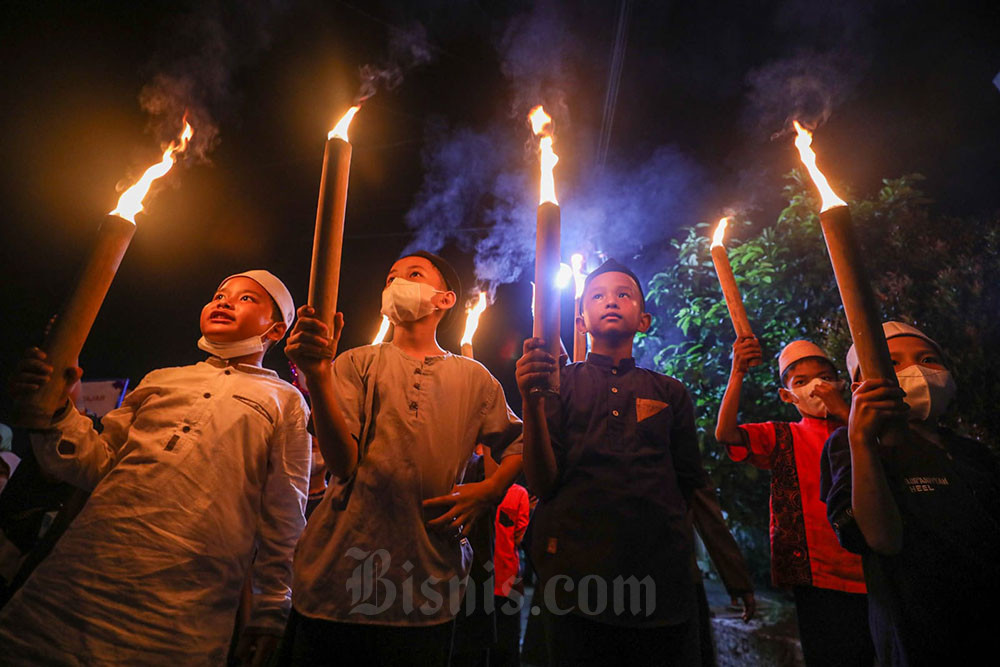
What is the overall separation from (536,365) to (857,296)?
1.30 m

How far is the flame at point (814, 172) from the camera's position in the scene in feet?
6.76

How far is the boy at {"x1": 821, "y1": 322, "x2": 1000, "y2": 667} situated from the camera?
2.01 meters

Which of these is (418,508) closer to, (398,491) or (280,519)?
(398,491)

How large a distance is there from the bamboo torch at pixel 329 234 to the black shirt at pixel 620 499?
4.43 feet

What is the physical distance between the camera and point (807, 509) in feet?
11.9

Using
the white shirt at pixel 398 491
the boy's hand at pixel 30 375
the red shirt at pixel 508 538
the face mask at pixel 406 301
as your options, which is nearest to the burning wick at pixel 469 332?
the face mask at pixel 406 301

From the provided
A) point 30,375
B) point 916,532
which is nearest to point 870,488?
point 916,532

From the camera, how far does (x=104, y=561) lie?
214 centimetres

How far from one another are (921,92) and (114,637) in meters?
11.2

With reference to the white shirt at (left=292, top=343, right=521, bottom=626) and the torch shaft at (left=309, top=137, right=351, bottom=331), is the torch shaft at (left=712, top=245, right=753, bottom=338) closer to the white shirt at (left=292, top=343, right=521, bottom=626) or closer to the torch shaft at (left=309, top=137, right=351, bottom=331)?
the white shirt at (left=292, top=343, right=521, bottom=626)

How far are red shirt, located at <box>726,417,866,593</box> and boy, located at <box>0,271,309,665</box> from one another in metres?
3.38

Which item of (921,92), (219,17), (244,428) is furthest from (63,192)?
(921,92)

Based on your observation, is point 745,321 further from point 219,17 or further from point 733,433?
point 219,17

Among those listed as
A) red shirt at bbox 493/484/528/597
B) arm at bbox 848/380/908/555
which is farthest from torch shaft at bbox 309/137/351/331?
red shirt at bbox 493/484/528/597
